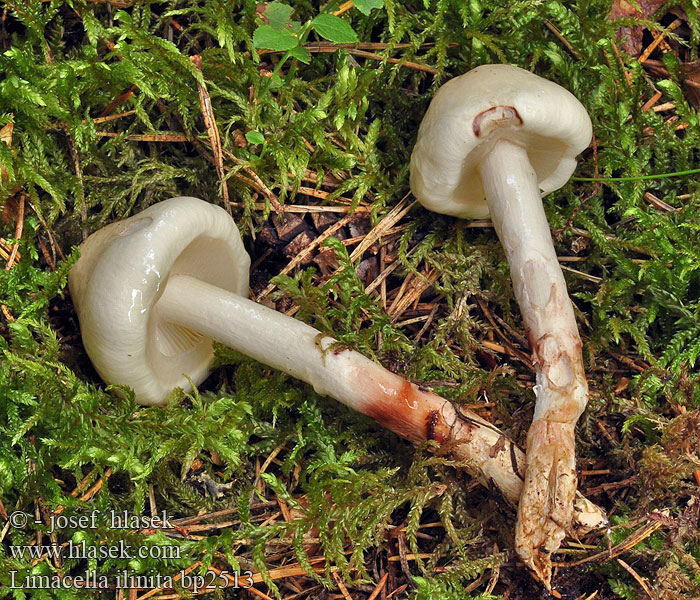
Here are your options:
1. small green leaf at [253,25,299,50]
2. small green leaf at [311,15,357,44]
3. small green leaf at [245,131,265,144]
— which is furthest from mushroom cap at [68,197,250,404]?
small green leaf at [311,15,357,44]

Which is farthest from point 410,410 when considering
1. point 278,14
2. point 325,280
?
point 278,14

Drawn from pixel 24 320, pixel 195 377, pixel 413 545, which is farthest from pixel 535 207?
pixel 24 320

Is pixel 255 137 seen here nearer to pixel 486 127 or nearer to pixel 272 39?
pixel 272 39

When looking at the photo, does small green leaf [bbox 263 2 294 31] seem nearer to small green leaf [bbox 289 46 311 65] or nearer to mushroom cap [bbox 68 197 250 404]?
small green leaf [bbox 289 46 311 65]

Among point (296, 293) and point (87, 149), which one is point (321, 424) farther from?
point (87, 149)

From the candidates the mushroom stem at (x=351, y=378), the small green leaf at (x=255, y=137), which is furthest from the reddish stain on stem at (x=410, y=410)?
the small green leaf at (x=255, y=137)

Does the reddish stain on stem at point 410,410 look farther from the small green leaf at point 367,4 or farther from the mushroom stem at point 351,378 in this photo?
the small green leaf at point 367,4
